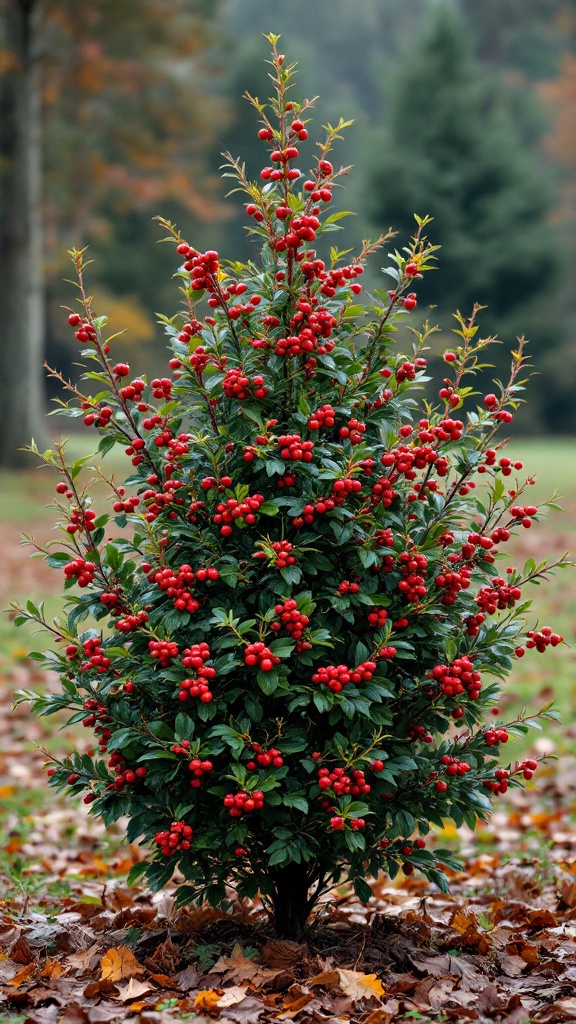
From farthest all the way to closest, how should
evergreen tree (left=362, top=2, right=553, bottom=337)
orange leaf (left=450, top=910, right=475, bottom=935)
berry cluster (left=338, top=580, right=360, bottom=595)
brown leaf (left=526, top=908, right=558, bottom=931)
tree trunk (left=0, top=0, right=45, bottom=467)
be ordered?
evergreen tree (left=362, top=2, right=553, bottom=337) < tree trunk (left=0, top=0, right=45, bottom=467) < brown leaf (left=526, top=908, right=558, bottom=931) < orange leaf (left=450, top=910, right=475, bottom=935) < berry cluster (left=338, top=580, right=360, bottom=595)

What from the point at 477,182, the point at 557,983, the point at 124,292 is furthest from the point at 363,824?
the point at 124,292

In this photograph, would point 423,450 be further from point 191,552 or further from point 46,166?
A: point 46,166

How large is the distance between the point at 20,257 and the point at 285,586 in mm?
16483

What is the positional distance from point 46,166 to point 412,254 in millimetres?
28423

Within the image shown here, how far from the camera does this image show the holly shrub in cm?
324

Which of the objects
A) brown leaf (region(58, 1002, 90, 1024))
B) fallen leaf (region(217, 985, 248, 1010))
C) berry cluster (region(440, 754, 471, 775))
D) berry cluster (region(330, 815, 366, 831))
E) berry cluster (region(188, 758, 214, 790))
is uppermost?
berry cluster (region(440, 754, 471, 775))

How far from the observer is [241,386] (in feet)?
10.8

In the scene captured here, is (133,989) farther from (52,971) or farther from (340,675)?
(340,675)

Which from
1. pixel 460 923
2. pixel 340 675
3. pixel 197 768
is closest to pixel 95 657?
pixel 197 768

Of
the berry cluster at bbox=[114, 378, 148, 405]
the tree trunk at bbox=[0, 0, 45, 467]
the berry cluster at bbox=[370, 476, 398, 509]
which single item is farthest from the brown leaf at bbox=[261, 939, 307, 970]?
the tree trunk at bbox=[0, 0, 45, 467]

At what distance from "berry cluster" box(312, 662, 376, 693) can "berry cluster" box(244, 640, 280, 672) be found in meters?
0.14

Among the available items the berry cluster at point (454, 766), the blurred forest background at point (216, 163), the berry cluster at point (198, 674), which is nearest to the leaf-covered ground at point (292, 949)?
the berry cluster at point (454, 766)

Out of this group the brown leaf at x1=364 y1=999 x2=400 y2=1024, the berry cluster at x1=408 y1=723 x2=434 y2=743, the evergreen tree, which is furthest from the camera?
the evergreen tree

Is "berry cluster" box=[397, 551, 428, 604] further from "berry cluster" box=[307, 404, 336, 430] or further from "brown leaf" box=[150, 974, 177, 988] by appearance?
"brown leaf" box=[150, 974, 177, 988]
